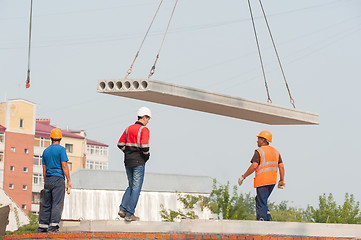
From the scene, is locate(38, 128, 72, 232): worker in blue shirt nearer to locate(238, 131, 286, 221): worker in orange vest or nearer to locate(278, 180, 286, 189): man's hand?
locate(238, 131, 286, 221): worker in orange vest

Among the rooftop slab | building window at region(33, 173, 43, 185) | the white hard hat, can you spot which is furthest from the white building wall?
the rooftop slab

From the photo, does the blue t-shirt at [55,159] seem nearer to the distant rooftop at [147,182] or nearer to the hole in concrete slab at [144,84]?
the hole in concrete slab at [144,84]

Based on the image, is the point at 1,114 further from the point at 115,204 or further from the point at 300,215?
the point at 300,215

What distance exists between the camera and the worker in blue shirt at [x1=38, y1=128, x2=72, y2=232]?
13.7 metres

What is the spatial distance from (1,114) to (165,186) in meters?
42.5

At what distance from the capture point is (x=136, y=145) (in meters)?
13.1

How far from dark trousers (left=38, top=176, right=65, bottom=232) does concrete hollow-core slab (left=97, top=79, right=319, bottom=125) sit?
221cm

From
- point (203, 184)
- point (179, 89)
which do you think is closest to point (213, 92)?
point (179, 89)

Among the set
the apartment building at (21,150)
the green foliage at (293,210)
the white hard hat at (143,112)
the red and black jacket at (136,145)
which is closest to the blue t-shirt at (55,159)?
the red and black jacket at (136,145)

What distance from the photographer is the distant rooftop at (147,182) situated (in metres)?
79.3

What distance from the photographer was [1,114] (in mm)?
115500

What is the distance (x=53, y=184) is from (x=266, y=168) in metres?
3.85

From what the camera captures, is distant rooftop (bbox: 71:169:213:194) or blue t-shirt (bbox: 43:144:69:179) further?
distant rooftop (bbox: 71:169:213:194)

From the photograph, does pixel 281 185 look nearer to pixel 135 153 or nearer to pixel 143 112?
pixel 135 153
